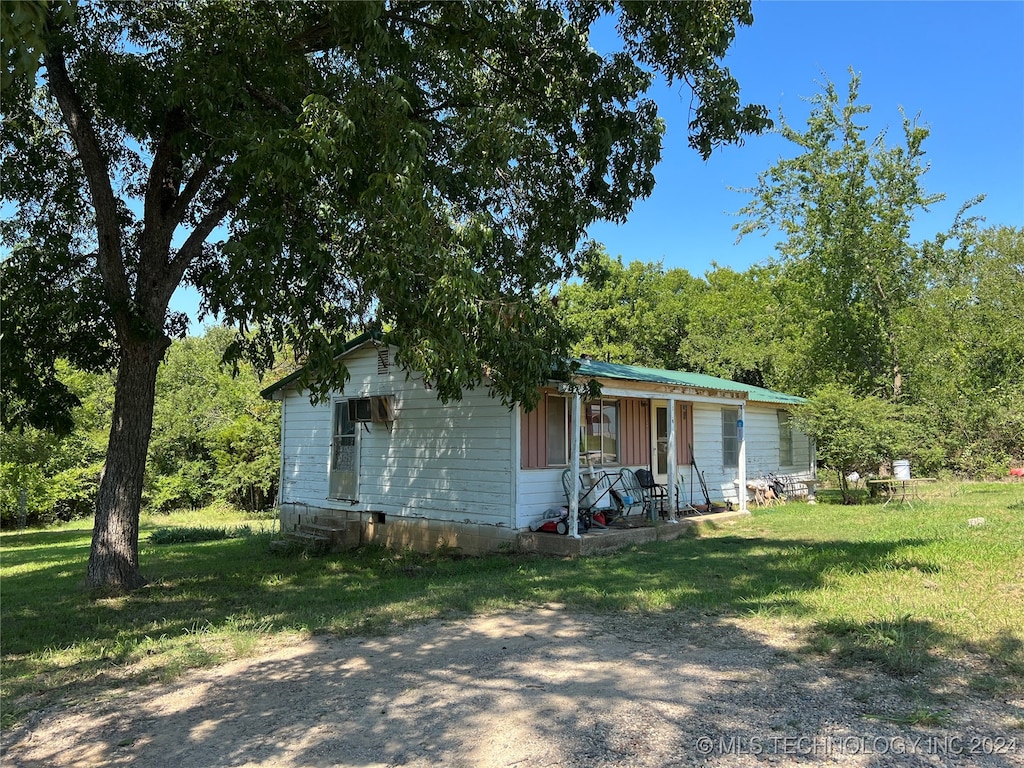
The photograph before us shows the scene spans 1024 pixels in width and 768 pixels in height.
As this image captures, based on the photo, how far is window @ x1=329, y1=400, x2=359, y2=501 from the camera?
1315cm

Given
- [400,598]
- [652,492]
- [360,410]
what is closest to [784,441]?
[652,492]

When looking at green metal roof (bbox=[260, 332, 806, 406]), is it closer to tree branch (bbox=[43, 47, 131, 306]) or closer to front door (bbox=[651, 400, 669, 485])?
front door (bbox=[651, 400, 669, 485])

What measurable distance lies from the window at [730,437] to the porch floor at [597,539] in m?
4.46

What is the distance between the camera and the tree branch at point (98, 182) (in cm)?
775

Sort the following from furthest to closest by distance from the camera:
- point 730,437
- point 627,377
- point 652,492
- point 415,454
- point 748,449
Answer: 1. point 748,449
2. point 730,437
3. point 415,454
4. point 652,492
5. point 627,377

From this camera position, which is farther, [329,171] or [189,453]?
[189,453]

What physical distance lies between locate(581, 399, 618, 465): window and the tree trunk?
258 inches

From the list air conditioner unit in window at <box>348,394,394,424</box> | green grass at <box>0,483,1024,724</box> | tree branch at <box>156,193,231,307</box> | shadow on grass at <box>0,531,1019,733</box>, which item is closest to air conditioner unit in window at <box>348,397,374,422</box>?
air conditioner unit in window at <box>348,394,394,424</box>

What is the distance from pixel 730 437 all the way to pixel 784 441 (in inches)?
140

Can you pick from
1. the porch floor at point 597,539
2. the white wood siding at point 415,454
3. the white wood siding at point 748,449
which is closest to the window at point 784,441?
the white wood siding at point 748,449

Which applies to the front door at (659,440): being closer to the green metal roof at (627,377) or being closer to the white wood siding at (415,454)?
the green metal roof at (627,377)

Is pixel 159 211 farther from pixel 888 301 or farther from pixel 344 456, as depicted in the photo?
pixel 888 301

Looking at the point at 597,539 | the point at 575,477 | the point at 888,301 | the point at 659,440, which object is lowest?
the point at 597,539

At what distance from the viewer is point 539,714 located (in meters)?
3.76
